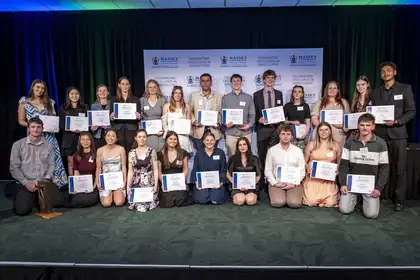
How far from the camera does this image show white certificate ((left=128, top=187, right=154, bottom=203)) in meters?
4.36

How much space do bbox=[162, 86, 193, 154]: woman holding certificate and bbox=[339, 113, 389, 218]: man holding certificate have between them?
2.11 metres

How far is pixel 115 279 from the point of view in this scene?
8.11 ft

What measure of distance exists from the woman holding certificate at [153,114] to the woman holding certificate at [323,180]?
204cm

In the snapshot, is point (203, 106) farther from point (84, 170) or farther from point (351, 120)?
point (351, 120)

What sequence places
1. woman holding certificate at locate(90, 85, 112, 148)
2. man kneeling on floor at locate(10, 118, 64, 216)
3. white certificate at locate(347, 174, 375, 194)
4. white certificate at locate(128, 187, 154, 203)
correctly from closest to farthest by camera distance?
1. white certificate at locate(347, 174, 375, 194)
2. man kneeling on floor at locate(10, 118, 64, 216)
3. white certificate at locate(128, 187, 154, 203)
4. woman holding certificate at locate(90, 85, 112, 148)

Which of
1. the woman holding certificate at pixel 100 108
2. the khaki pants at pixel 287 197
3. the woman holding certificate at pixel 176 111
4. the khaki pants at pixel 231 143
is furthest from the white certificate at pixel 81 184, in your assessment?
the khaki pants at pixel 287 197

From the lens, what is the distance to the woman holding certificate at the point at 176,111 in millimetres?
4879

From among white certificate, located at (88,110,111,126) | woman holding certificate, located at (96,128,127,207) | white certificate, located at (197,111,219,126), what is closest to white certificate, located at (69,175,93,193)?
woman holding certificate, located at (96,128,127,207)

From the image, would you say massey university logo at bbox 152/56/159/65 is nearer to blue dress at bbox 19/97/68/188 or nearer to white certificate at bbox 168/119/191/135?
white certificate at bbox 168/119/191/135

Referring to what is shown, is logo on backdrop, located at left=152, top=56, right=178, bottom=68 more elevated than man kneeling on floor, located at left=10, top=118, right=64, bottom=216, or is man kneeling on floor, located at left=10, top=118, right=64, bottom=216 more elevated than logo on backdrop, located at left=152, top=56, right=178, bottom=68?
logo on backdrop, located at left=152, top=56, right=178, bottom=68

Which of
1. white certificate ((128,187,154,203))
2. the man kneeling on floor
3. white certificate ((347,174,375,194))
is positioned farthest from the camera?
white certificate ((128,187,154,203))

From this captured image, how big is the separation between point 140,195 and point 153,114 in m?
1.22

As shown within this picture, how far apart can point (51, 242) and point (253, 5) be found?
171 inches

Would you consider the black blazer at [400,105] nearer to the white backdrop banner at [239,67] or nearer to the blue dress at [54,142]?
the white backdrop banner at [239,67]
